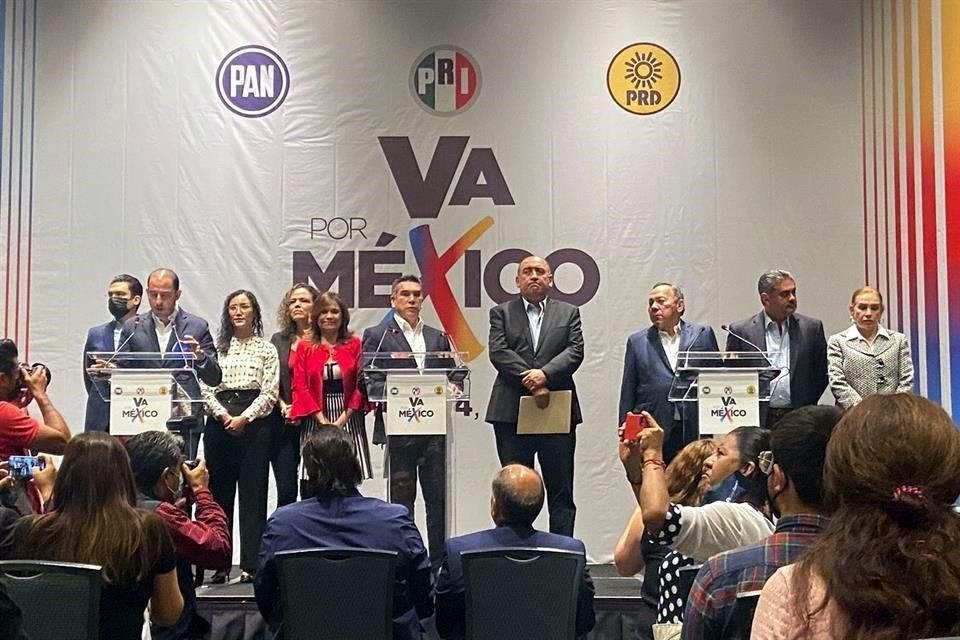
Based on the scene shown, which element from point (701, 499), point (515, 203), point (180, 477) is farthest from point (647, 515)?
point (515, 203)

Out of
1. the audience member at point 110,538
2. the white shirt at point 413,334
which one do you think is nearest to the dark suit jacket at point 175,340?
the white shirt at point 413,334

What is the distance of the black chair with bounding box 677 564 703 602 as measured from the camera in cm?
297

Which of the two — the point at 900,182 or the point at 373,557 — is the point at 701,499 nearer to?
the point at 373,557

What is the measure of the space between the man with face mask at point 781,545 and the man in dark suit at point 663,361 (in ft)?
13.3

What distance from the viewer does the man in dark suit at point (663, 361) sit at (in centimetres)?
605

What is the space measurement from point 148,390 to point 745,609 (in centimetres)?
400

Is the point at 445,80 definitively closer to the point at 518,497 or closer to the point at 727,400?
the point at 727,400

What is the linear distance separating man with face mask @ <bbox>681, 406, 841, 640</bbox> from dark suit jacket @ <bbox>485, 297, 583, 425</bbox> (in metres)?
3.99

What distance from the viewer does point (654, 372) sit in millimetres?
6160

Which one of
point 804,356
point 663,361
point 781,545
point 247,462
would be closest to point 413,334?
point 247,462

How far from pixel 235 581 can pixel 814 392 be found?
3.20m

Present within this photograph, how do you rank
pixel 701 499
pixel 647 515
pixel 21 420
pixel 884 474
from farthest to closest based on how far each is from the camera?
pixel 21 420 → pixel 701 499 → pixel 647 515 → pixel 884 474

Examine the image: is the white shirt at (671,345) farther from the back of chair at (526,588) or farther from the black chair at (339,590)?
the black chair at (339,590)

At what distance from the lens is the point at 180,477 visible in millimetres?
3648
